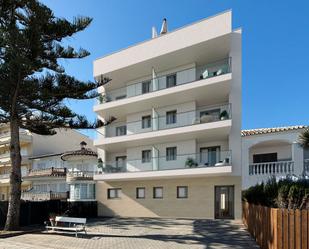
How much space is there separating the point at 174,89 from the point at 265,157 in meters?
8.30

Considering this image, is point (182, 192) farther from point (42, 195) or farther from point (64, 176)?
point (42, 195)

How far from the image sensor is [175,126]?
2334 centimetres

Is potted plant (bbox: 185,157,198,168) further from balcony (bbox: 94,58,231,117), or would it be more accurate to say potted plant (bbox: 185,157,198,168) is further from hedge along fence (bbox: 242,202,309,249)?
hedge along fence (bbox: 242,202,309,249)

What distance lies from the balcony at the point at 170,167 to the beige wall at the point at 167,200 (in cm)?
140

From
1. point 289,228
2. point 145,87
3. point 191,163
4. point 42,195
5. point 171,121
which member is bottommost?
point 42,195

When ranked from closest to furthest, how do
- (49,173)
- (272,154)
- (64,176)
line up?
(272,154), (64,176), (49,173)

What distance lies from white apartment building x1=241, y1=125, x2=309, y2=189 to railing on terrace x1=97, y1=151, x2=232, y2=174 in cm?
206

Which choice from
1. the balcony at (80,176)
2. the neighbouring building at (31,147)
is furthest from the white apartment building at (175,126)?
the neighbouring building at (31,147)

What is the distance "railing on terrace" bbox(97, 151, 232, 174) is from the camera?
21.1m

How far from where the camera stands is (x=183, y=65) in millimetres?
24219

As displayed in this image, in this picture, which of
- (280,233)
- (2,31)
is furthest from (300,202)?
(2,31)

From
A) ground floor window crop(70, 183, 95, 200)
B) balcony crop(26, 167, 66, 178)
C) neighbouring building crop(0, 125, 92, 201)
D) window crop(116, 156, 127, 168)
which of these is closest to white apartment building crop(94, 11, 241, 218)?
window crop(116, 156, 127, 168)

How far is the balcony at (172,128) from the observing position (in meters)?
21.3

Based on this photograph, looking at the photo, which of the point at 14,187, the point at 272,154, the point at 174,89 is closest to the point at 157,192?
the point at 174,89
